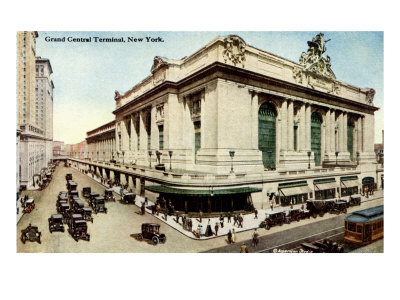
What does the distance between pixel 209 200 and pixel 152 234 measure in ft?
20.4

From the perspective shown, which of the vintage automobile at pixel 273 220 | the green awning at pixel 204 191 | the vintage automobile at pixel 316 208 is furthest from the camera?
the vintage automobile at pixel 316 208

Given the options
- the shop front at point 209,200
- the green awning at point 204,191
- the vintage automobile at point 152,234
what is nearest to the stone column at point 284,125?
the green awning at point 204,191

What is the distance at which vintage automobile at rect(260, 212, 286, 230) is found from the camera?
61.2ft

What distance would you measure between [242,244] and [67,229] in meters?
12.1

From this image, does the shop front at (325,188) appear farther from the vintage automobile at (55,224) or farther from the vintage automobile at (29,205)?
the vintage automobile at (29,205)

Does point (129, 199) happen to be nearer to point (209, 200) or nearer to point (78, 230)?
point (78, 230)

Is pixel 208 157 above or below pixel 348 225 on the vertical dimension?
above

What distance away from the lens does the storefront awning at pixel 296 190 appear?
77.8 ft

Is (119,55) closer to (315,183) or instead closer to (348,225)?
(348,225)

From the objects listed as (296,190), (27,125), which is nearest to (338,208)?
(296,190)

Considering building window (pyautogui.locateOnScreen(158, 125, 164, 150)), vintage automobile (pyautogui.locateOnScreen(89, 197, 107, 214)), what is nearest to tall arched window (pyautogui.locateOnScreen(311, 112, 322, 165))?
building window (pyautogui.locateOnScreen(158, 125, 164, 150))

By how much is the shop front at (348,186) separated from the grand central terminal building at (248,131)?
0.35 feet

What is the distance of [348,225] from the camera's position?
55.0 ft

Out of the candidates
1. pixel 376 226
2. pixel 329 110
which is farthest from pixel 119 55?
pixel 329 110
